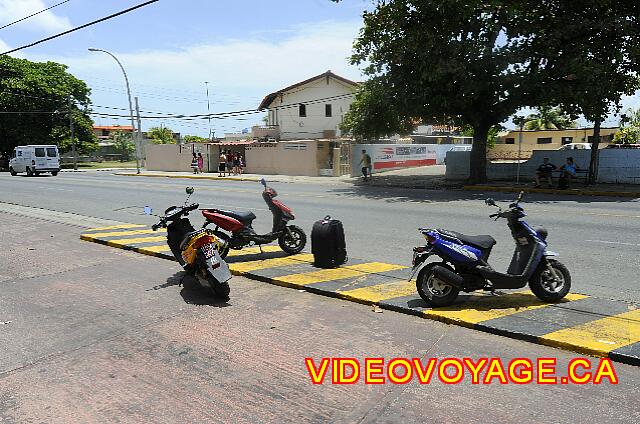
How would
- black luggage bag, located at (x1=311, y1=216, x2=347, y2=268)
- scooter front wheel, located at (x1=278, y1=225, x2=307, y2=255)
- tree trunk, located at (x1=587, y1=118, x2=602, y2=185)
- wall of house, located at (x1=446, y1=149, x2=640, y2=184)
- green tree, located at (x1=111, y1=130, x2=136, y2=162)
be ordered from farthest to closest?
green tree, located at (x1=111, y1=130, x2=136, y2=162)
wall of house, located at (x1=446, y1=149, x2=640, y2=184)
tree trunk, located at (x1=587, y1=118, x2=602, y2=185)
scooter front wheel, located at (x1=278, y1=225, x2=307, y2=255)
black luggage bag, located at (x1=311, y1=216, x2=347, y2=268)

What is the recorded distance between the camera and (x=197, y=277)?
266 inches

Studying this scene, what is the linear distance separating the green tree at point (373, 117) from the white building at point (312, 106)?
2197cm

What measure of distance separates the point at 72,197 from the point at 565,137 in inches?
1944

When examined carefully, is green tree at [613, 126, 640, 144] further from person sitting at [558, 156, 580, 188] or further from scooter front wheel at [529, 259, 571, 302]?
scooter front wheel at [529, 259, 571, 302]

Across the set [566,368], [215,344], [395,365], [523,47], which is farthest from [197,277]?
[523,47]

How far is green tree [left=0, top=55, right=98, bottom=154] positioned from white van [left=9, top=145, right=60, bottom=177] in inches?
668

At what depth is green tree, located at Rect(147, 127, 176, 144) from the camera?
74694mm

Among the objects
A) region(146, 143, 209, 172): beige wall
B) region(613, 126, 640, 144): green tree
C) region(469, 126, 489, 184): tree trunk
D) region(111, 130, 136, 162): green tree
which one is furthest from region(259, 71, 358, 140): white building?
region(111, 130, 136, 162): green tree

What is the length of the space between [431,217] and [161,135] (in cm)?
6825

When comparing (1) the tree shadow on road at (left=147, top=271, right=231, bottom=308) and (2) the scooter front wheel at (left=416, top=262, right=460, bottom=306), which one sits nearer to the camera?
(2) the scooter front wheel at (left=416, top=262, right=460, bottom=306)

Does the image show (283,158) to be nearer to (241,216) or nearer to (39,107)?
(241,216)

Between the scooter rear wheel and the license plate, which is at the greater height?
the license plate

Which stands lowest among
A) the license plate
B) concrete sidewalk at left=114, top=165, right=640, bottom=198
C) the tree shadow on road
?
concrete sidewalk at left=114, top=165, right=640, bottom=198

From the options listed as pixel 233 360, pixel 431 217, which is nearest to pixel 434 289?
pixel 233 360
